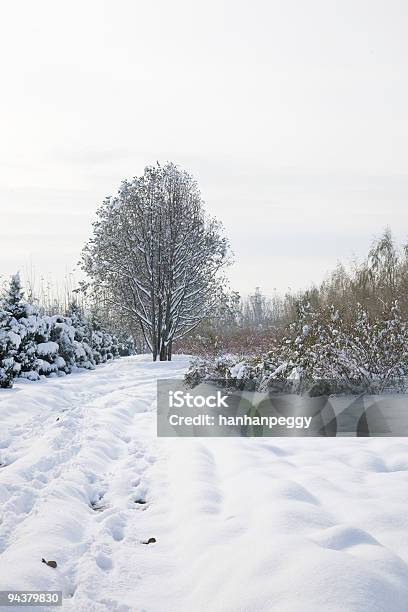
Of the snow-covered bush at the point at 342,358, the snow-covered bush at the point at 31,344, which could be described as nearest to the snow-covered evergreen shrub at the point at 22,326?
the snow-covered bush at the point at 31,344

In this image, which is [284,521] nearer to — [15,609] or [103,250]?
[15,609]

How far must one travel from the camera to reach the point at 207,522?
10.6ft

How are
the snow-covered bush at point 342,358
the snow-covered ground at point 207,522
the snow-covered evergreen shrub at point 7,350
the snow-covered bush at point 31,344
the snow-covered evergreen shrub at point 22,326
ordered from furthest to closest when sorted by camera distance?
the snow-covered evergreen shrub at point 22,326
the snow-covered bush at point 31,344
the snow-covered evergreen shrub at point 7,350
the snow-covered bush at point 342,358
the snow-covered ground at point 207,522

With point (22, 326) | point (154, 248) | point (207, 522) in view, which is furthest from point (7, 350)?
point (207, 522)

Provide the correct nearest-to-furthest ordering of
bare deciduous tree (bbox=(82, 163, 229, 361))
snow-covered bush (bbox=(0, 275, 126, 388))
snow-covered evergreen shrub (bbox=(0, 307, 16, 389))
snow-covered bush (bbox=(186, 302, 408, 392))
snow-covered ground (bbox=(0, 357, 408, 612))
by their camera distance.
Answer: snow-covered ground (bbox=(0, 357, 408, 612))
snow-covered bush (bbox=(186, 302, 408, 392))
snow-covered evergreen shrub (bbox=(0, 307, 16, 389))
snow-covered bush (bbox=(0, 275, 126, 388))
bare deciduous tree (bbox=(82, 163, 229, 361))

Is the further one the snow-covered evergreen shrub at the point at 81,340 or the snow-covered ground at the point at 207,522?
the snow-covered evergreen shrub at the point at 81,340

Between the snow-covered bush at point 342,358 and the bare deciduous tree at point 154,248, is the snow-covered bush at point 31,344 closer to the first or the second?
the bare deciduous tree at point 154,248

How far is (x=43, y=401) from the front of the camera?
29.1 feet

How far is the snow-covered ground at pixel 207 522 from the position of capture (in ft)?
7.52

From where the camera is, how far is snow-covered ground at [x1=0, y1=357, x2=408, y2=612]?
2293mm

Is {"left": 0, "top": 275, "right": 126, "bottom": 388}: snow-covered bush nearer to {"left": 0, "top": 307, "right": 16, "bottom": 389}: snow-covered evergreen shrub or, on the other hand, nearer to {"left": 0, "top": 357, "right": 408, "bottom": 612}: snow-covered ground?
{"left": 0, "top": 307, "right": 16, "bottom": 389}: snow-covered evergreen shrub

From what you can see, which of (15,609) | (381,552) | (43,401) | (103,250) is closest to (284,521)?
(381,552)

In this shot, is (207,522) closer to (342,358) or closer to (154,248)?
(342,358)

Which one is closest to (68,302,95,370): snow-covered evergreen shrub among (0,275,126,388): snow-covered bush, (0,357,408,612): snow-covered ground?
(0,275,126,388): snow-covered bush
